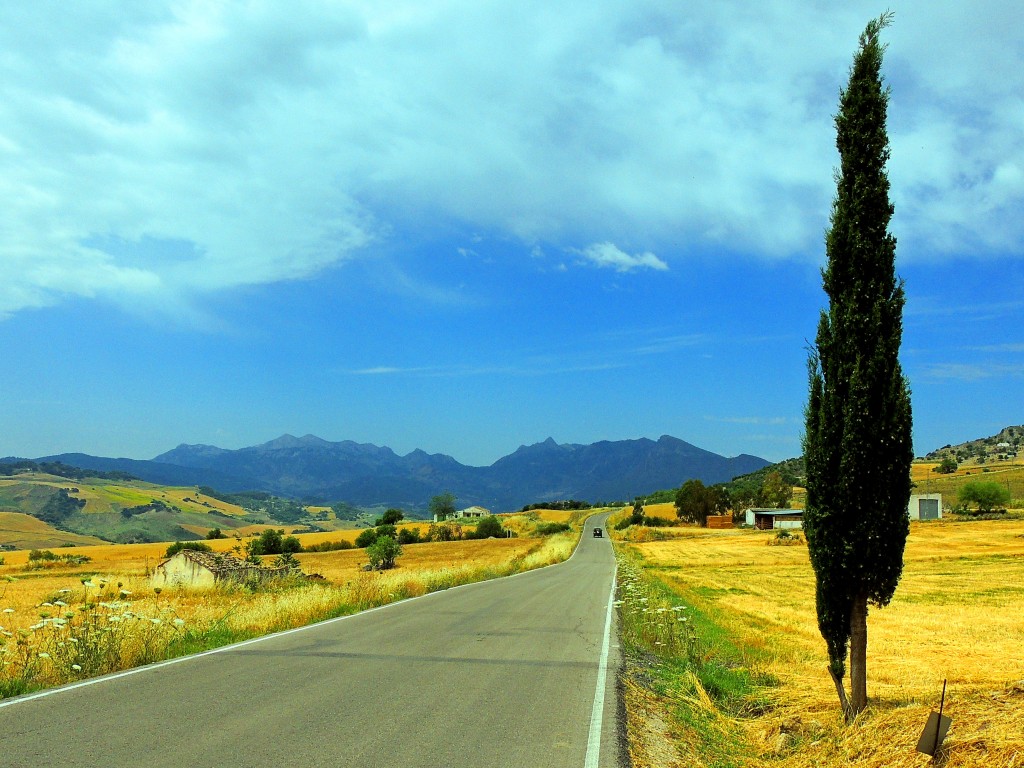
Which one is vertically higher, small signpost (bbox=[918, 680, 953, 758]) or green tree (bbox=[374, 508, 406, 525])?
small signpost (bbox=[918, 680, 953, 758])

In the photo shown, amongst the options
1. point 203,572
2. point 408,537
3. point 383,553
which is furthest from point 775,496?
point 203,572

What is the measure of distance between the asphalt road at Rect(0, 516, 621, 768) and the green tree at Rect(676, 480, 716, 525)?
416ft

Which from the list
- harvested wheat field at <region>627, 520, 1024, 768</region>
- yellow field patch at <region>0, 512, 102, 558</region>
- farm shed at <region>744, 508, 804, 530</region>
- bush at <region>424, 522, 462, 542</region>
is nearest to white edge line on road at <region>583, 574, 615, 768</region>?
harvested wheat field at <region>627, 520, 1024, 768</region>

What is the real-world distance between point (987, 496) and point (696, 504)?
55.2 m

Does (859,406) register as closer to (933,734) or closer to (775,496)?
(933,734)

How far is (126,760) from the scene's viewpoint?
600 centimetres

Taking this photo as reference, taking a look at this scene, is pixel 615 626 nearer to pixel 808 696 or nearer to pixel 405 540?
pixel 808 696

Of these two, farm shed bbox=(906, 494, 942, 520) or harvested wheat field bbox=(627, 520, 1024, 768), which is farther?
farm shed bbox=(906, 494, 942, 520)

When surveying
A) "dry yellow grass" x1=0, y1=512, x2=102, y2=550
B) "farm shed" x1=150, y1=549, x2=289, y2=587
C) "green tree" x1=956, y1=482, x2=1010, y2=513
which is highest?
"green tree" x1=956, y1=482, x2=1010, y2=513

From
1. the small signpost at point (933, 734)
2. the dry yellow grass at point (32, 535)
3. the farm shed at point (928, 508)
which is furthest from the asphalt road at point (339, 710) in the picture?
the dry yellow grass at point (32, 535)

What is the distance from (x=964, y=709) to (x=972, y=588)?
2862 centimetres

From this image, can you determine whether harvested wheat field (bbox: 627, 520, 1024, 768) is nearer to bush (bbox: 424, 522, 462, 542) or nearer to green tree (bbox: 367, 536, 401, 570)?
green tree (bbox: 367, 536, 401, 570)

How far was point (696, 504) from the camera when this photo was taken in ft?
445

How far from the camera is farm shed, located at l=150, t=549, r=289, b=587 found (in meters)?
36.4
